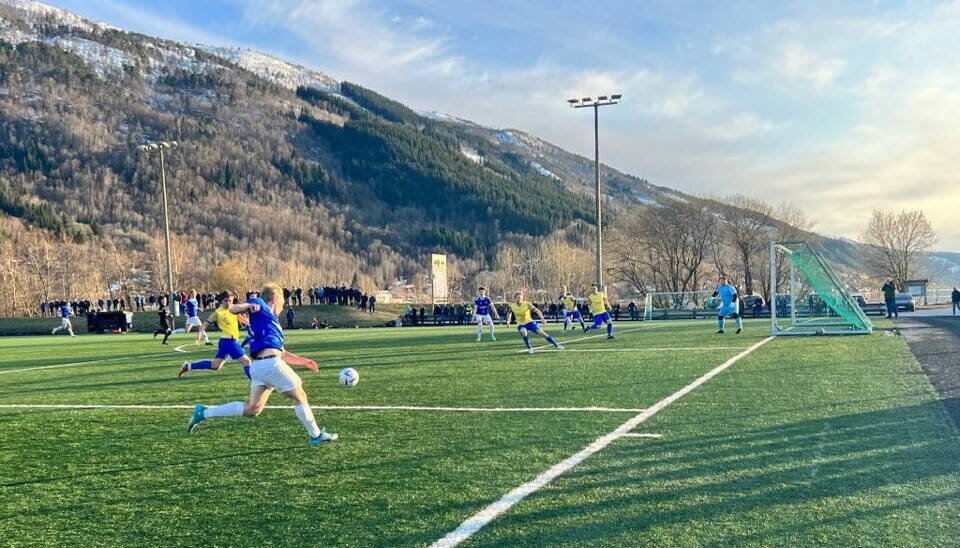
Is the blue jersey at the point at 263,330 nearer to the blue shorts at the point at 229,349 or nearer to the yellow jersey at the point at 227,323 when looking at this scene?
the blue shorts at the point at 229,349

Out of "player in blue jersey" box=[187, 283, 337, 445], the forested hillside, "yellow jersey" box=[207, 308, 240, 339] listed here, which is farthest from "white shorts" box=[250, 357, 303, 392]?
the forested hillside

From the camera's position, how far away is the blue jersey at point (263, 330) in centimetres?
729

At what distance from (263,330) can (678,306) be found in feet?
137

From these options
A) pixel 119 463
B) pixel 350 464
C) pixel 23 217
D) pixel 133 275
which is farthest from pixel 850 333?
pixel 23 217

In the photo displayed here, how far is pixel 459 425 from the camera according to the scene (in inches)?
334

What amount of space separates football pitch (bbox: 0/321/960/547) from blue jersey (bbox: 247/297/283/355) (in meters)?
1.14

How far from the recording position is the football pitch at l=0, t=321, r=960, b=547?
4.74 meters

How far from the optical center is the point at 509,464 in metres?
6.47

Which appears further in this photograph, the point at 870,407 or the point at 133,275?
the point at 133,275

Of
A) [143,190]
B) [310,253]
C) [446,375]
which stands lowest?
[446,375]

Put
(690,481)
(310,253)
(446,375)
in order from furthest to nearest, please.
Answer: (310,253) < (446,375) < (690,481)

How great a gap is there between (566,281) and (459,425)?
80.9 meters

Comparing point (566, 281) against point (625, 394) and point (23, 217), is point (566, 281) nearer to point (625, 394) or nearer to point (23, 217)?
point (625, 394)

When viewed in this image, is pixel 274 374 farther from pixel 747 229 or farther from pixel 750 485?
pixel 747 229
